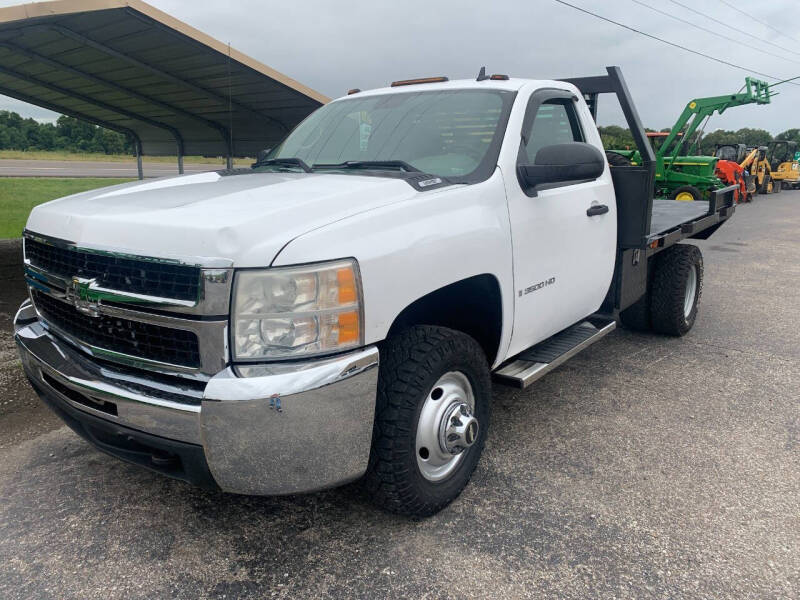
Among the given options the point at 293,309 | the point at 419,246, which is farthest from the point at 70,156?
the point at 293,309

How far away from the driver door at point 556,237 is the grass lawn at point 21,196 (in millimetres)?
10612

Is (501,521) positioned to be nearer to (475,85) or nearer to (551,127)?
(551,127)

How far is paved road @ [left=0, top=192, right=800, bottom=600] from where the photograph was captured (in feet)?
8.02

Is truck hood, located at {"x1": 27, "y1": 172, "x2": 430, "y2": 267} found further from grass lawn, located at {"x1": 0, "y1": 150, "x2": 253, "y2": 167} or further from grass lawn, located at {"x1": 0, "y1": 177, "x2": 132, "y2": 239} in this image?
grass lawn, located at {"x1": 0, "y1": 150, "x2": 253, "y2": 167}

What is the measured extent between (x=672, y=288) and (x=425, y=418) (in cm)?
352

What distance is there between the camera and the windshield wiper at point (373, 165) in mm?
3113

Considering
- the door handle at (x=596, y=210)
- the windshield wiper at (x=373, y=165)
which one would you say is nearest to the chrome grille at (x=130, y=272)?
the windshield wiper at (x=373, y=165)

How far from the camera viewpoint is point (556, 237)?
3416 mm

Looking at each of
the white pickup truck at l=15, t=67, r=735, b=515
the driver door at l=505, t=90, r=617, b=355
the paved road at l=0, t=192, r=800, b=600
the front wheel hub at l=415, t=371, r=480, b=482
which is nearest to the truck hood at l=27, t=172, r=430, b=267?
the white pickup truck at l=15, t=67, r=735, b=515

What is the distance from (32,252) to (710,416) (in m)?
3.96

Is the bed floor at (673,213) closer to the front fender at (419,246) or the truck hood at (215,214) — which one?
the front fender at (419,246)

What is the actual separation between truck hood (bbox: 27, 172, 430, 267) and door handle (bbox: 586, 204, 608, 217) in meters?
1.43

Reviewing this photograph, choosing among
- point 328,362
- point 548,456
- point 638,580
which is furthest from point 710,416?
point 328,362

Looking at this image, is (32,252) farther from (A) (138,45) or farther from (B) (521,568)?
(A) (138,45)
